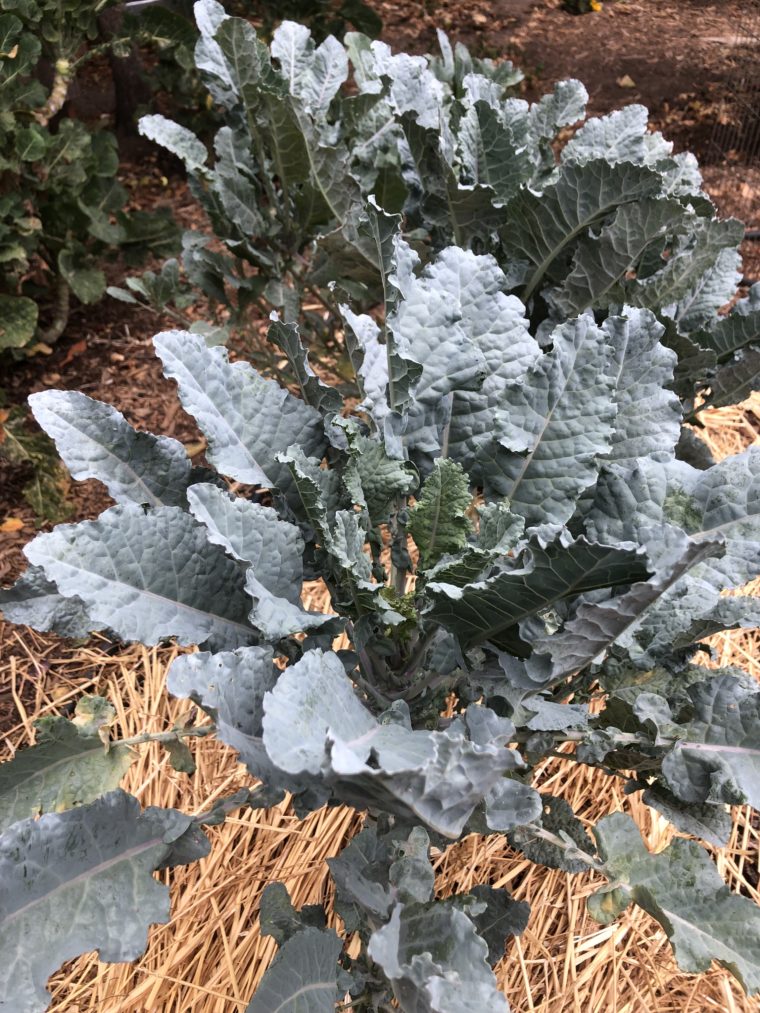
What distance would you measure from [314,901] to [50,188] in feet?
5.95

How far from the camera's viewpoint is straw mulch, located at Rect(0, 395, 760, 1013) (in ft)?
3.98

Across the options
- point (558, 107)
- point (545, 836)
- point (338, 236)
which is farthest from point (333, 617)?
point (558, 107)

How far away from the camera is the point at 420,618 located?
0.93 metres

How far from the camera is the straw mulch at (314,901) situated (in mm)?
1213

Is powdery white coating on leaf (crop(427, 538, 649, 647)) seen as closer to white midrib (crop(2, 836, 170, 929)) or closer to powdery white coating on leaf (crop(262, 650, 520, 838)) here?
powdery white coating on leaf (crop(262, 650, 520, 838))

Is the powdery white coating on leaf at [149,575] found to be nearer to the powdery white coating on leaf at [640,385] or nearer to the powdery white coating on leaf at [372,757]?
the powdery white coating on leaf at [372,757]

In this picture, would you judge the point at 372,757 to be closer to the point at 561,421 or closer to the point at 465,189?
the point at 561,421

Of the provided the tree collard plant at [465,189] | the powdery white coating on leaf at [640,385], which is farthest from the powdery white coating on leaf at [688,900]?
the tree collard plant at [465,189]

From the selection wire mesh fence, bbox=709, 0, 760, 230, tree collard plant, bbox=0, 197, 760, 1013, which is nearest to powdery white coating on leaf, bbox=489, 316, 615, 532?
tree collard plant, bbox=0, 197, 760, 1013

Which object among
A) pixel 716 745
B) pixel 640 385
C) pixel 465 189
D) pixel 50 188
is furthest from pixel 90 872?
pixel 50 188

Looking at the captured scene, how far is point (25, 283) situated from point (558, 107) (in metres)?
1.52

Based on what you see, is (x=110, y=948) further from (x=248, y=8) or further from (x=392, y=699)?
(x=248, y=8)

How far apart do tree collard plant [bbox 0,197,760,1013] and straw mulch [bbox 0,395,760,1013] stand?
0.24 meters

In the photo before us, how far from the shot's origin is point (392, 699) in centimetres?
99
